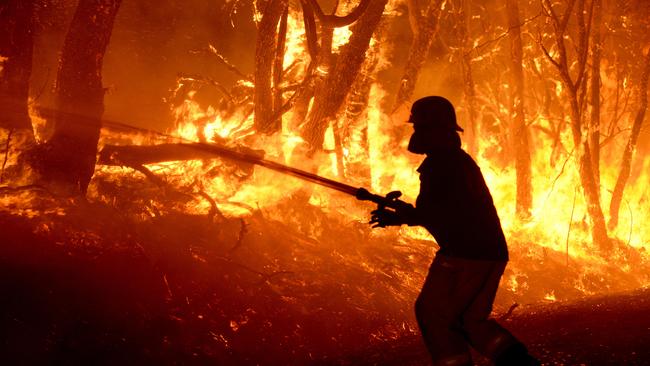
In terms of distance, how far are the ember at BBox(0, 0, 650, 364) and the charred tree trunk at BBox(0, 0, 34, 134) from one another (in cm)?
2

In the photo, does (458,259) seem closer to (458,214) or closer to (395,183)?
(458,214)

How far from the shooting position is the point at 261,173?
780cm

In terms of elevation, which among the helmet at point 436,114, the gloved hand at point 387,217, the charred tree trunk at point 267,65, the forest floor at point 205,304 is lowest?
the forest floor at point 205,304

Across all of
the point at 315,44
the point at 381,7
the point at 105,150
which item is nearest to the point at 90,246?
the point at 105,150

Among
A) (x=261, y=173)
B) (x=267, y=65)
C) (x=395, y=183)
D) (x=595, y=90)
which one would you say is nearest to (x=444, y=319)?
(x=261, y=173)

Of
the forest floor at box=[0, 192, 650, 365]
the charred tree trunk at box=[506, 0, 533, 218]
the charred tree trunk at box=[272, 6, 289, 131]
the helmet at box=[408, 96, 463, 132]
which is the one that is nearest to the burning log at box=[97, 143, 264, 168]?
the forest floor at box=[0, 192, 650, 365]

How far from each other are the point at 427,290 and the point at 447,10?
35.6 ft

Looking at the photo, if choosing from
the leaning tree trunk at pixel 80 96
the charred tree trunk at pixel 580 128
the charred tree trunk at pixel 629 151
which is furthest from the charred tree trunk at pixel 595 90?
the leaning tree trunk at pixel 80 96

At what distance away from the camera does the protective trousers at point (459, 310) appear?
306cm

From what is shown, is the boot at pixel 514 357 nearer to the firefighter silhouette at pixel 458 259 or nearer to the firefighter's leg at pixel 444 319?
the firefighter silhouette at pixel 458 259

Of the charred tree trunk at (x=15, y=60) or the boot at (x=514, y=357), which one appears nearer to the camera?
the boot at (x=514, y=357)

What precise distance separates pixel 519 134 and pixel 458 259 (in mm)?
8006

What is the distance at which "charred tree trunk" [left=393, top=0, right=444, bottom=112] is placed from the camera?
9.37 metres

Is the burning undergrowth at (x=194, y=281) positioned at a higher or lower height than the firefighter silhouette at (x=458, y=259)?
lower
